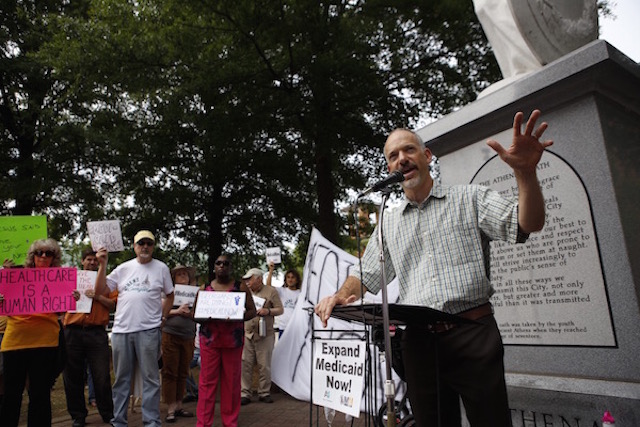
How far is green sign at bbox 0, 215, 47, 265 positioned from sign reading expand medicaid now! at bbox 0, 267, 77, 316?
1081 millimetres

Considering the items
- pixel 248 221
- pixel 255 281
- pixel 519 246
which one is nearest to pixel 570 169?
pixel 519 246

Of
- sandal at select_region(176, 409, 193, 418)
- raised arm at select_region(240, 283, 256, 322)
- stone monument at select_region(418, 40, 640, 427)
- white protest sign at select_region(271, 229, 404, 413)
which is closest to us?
stone monument at select_region(418, 40, 640, 427)

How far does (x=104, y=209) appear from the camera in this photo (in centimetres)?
1753

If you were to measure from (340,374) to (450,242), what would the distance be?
1640 millimetres

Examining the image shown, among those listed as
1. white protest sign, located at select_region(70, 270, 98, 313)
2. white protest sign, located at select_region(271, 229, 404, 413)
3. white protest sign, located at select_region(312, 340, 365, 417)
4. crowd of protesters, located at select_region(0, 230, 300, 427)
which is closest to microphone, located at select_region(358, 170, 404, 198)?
white protest sign, located at select_region(312, 340, 365, 417)

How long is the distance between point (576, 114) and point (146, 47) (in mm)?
10582

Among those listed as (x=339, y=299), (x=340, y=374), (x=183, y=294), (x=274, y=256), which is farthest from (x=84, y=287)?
(x=339, y=299)

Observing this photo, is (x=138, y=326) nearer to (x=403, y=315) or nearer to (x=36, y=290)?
(x=36, y=290)

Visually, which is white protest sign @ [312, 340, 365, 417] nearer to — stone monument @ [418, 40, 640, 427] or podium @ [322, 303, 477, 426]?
podium @ [322, 303, 477, 426]

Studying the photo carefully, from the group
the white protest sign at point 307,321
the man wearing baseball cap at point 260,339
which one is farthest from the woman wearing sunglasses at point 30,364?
the white protest sign at point 307,321

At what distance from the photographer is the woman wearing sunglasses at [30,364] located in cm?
487

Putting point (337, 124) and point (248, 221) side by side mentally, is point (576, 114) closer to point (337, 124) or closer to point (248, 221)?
point (337, 124)

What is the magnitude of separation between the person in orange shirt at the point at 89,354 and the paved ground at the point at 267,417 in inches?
15.6

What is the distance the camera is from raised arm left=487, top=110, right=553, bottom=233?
2.02 meters
